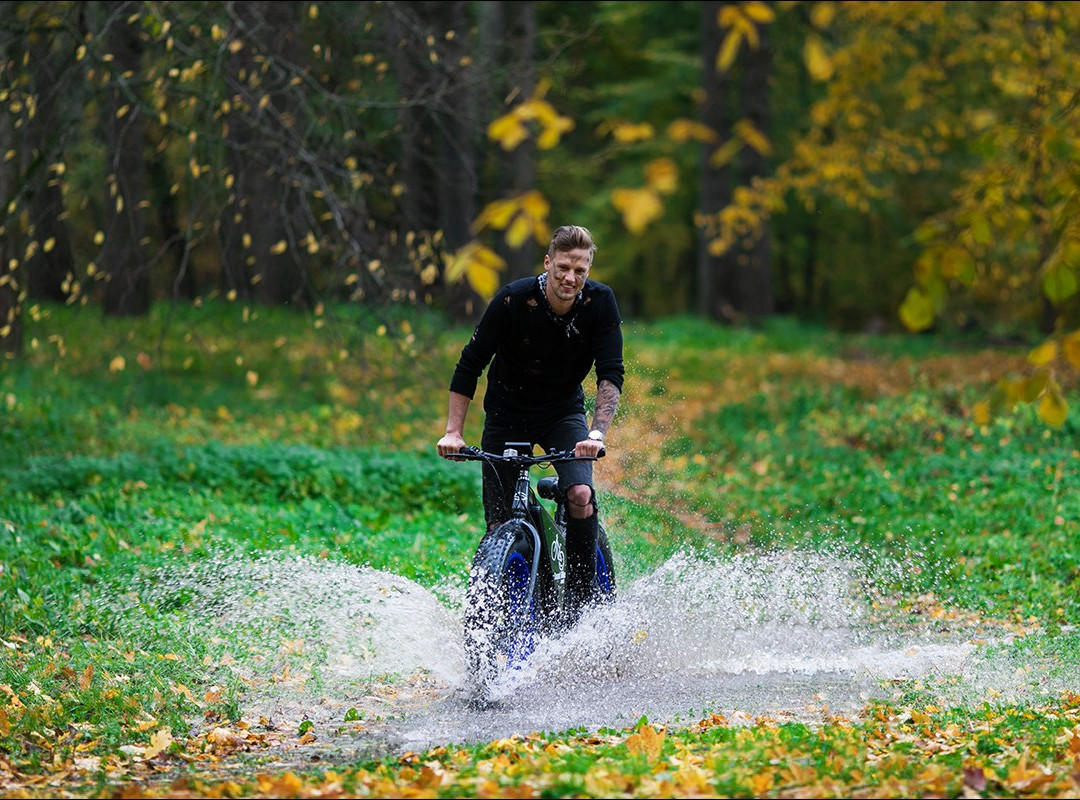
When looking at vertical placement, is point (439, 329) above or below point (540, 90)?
below

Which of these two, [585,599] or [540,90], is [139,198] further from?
[540,90]

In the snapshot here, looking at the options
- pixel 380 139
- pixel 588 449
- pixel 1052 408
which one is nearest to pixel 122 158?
pixel 380 139

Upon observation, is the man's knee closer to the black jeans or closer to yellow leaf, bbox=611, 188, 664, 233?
the black jeans

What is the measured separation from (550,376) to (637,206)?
10.1 ft

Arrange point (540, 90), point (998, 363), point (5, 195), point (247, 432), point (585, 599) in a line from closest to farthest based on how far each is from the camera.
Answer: point (540, 90), point (585, 599), point (5, 195), point (247, 432), point (998, 363)

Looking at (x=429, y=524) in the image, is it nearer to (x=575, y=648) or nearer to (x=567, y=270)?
(x=575, y=648)

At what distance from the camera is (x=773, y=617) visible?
8398 millimetres

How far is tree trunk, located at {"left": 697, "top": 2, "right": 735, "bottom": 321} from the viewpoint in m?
26.5

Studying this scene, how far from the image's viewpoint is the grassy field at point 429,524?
506cm

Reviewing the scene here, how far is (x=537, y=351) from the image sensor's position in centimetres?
650

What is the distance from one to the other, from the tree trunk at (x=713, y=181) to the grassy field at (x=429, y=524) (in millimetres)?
7070

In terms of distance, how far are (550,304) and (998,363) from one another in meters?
15.8

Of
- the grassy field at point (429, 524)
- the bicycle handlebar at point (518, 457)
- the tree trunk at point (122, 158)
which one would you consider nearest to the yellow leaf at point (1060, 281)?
the grassy field at point (429, 524)

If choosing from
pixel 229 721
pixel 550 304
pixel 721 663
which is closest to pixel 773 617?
pixel 721 663
